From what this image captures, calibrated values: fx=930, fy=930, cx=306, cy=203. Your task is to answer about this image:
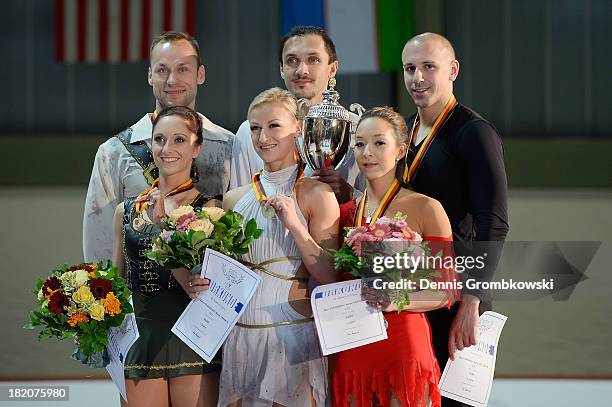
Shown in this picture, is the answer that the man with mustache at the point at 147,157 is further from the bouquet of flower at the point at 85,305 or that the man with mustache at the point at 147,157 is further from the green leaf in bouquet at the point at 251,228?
the green leaf in bouquet at the point at 251,228

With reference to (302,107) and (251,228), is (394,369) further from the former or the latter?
(302,107)

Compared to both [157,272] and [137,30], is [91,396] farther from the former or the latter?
[137,30]

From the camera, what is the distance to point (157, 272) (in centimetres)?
337

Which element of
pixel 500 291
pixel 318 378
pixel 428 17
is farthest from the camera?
pixel 428 17

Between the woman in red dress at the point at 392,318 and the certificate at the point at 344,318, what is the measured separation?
49 mm

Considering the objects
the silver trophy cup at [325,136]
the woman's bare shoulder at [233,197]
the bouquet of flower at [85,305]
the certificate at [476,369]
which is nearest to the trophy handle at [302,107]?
the silver trophy cup at [325,136]

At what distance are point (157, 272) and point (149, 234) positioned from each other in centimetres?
14

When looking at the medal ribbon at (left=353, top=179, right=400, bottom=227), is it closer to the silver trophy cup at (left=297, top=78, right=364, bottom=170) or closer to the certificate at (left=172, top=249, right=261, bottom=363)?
the silver trophy cup at (left=297, top=78, right=364, bottom=170)

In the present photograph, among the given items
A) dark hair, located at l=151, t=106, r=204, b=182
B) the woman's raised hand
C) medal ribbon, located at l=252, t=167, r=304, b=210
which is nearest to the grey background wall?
dark hair, located at l=151, t=106, r=204, b=182

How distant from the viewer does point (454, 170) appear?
3.48 metres

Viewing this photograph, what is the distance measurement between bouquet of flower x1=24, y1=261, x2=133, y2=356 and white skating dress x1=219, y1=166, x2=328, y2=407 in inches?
16.9

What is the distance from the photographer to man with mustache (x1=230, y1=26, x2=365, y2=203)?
12.3 ft

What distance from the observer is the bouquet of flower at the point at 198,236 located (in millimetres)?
3090

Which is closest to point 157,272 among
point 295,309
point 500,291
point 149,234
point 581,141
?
point 149,234
